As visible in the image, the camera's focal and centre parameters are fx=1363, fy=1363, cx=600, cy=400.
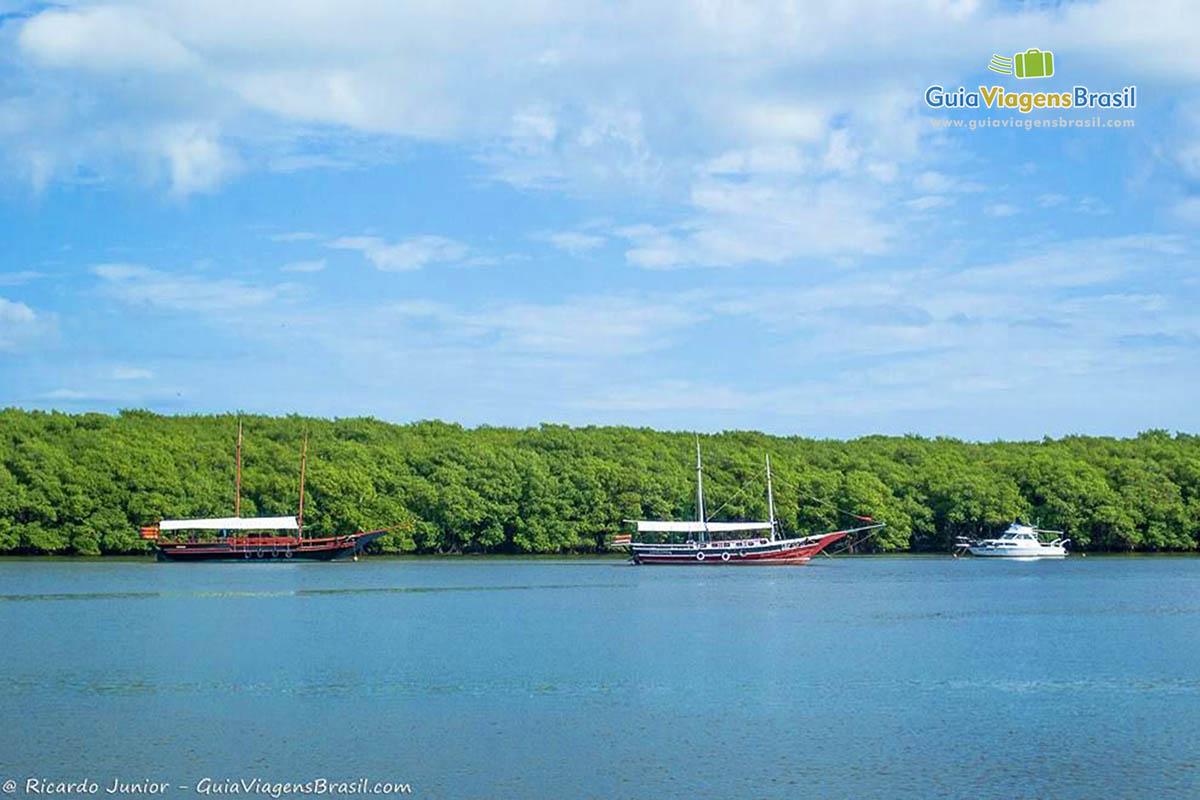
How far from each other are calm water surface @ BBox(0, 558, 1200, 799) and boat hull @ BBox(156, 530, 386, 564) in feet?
129

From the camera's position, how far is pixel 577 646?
47.1 m

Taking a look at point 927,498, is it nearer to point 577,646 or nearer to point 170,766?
point 577,646

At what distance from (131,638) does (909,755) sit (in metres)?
30.9

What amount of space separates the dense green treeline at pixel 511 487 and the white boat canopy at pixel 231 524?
207 inches

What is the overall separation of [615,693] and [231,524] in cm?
8104

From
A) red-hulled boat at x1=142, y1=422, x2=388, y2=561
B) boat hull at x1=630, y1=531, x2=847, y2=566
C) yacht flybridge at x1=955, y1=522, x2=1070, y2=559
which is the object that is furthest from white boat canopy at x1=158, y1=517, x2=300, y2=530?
yacht flybridge at x1=955, y1=522, x2=1070, y2=559

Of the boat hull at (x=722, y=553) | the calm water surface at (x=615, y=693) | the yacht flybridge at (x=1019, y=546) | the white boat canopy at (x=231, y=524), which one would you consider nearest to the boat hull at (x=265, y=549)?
the white boat canopy at (x=231, y=524)

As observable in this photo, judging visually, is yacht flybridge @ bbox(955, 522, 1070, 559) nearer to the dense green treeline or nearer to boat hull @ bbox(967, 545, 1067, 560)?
boat hull @ bbox(967, 545, 1067, 560)

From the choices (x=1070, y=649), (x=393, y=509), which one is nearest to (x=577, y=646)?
(x=1070, y=649)

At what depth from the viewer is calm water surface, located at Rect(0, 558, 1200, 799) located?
1075 inches

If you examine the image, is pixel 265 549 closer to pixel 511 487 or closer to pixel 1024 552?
pixel 511 487

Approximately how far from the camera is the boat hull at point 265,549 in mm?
110312

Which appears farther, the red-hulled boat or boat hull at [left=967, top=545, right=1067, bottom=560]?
boat hull at [left=967, top=545, right=1067, bottom=560]

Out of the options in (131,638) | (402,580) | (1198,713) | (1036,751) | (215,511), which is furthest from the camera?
(215,511)
